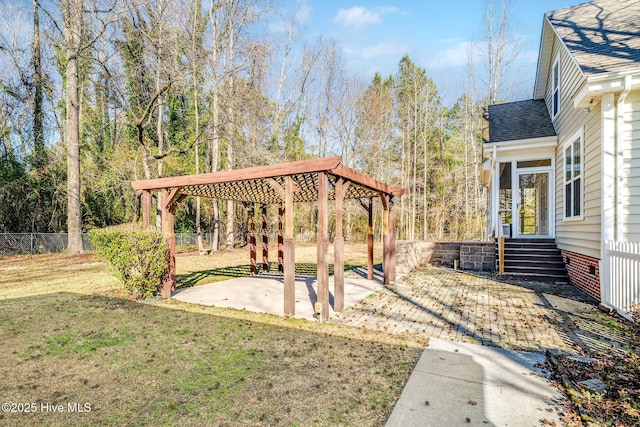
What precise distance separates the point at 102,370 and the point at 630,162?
8.32 m

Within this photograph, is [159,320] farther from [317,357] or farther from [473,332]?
[473,332]

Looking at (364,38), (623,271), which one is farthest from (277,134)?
(623,271)

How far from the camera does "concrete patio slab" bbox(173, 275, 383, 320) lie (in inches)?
228

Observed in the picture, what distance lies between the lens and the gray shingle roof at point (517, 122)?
9.68m

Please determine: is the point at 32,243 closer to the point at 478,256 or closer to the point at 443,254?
the point at 443,254

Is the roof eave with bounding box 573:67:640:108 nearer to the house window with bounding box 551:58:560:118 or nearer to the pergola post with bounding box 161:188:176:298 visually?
the house window with bounding box 551:58:560:118

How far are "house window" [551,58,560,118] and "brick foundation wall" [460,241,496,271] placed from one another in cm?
432

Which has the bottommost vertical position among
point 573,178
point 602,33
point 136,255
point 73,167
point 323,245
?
point 136,255

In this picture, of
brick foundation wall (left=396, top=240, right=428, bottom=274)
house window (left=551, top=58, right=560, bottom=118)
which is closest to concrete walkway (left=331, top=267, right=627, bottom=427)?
brick foundation wall (left=396, top=240, right=428, bottom=274)

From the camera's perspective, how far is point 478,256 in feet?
34.0

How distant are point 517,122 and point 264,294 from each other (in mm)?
9586

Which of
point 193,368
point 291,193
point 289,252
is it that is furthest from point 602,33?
point 193,368

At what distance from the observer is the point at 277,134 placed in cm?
2041

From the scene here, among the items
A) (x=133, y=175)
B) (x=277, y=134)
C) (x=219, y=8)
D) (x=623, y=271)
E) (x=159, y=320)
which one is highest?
(x=219, y=8)
